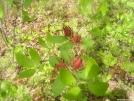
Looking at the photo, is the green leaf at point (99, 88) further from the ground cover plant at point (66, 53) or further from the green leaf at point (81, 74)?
the green leaf at point (81, 74)

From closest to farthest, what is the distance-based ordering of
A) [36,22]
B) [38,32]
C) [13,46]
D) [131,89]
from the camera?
[131,89]
[13,46]
[38,32]
[36,22]

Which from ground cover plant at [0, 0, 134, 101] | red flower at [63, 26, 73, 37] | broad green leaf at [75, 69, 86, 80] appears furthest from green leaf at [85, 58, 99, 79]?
red flower at [63, 26, 73, 37]

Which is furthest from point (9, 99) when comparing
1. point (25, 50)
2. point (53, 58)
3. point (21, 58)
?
point (21, 58)

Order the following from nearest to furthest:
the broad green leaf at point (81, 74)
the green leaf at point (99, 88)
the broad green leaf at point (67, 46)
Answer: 1. the green leaf at point (99, 88)
2. the broad green leaf at point (81, 74)
3. the broad green leaf at point (67, 46)

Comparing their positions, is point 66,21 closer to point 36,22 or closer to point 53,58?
point 36,22

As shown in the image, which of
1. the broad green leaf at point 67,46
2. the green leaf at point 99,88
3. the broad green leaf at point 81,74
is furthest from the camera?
the broad green leaf at point 67,46

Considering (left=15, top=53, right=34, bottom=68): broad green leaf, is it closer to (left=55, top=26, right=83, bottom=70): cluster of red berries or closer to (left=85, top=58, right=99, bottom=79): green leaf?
(left=55, top=26, right=83, bottom=70): cluster of red berries

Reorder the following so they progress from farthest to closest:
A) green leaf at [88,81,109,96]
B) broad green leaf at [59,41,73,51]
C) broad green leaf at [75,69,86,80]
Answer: broad green leaf at [59,41,73,51] → broad green leaf at [75,69,86,80] → green leaf at [88,81,109,96]

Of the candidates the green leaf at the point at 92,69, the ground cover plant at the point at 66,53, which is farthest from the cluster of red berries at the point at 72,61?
the green leaf at the point at 92,69
